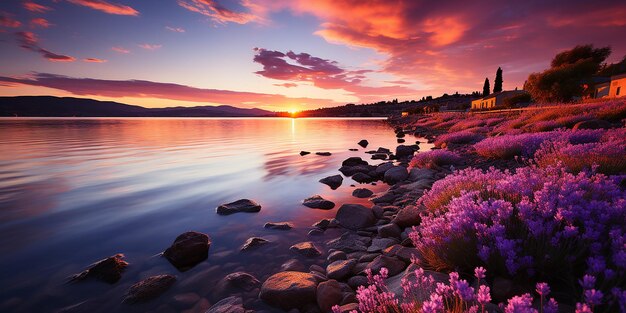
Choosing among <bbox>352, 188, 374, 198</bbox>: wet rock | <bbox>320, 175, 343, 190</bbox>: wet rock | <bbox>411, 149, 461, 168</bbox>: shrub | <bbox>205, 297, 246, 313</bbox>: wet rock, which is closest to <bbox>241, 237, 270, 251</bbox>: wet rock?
<bbox>205, 297, 246, 313</bbox>: wet rock

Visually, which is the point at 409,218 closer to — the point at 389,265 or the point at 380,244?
the point at 380,244

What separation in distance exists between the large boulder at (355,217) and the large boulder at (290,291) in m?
2.69

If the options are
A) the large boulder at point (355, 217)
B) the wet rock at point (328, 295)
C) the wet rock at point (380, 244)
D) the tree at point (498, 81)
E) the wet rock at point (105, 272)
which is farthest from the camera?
the tree at point (498, 81)

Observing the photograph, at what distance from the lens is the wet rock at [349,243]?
5.79m

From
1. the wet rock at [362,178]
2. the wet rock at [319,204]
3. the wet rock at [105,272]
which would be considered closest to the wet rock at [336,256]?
the wet rock at [319,204]

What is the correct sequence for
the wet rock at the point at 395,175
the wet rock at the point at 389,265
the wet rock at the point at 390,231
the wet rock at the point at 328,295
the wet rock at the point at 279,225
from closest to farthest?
the wet rock at the point at 328,295 → the wet rock at the point at 389,265 → the wet rock at the point at 390,231 → the wet rock at the point at 279,225 → the wet rock at the point at 395,175

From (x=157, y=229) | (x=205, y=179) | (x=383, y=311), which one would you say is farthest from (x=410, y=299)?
Answer: (x=205, y=179)

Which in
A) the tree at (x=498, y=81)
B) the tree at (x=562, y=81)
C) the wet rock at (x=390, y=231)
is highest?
the tree at (x=498, y=81)

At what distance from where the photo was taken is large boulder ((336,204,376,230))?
22.9 feet

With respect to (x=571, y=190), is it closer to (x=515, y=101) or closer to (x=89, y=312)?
(x=89, y=312)

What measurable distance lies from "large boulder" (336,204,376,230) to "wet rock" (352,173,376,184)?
15.4ft

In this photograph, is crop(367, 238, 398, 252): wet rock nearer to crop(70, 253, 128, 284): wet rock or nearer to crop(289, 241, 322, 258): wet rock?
crop(289, 241, 322, 258): wet rock

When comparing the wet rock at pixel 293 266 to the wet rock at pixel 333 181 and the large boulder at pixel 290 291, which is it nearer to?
the large boulder at pixel 290 291

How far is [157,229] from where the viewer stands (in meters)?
7.30
